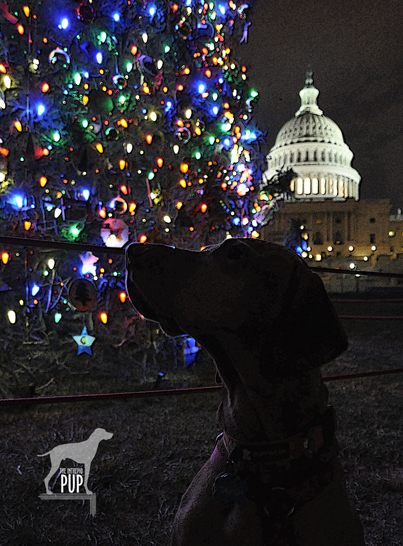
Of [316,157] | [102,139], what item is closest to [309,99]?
[316,157]

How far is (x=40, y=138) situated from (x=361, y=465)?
496 cm

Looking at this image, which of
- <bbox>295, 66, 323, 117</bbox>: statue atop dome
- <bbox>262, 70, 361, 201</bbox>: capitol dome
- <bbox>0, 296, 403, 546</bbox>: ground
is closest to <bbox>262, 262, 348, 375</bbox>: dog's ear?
<bbox>0, 296, 403, 546</bbox>: ground

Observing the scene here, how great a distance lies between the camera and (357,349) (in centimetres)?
816

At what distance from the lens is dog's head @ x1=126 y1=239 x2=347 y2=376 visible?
129cm

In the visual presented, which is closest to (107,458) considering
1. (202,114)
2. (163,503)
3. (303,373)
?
(163,503)

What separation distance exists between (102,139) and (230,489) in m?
4.97

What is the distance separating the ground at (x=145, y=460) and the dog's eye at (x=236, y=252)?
1956 mm

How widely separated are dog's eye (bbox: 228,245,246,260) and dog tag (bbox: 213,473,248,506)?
2.38 ft

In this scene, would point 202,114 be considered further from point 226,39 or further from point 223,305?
point 223,305

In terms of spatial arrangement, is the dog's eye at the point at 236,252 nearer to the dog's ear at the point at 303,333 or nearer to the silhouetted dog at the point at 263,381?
the silhouetted dog at the point at 263,381

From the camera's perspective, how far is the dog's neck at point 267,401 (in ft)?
4.34

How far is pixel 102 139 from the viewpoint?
17.4 ft

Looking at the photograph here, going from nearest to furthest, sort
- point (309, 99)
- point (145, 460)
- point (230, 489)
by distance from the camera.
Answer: point (230, 489)
point (145, 460)
point (309, 99)

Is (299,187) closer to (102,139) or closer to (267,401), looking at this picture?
(102,139)
